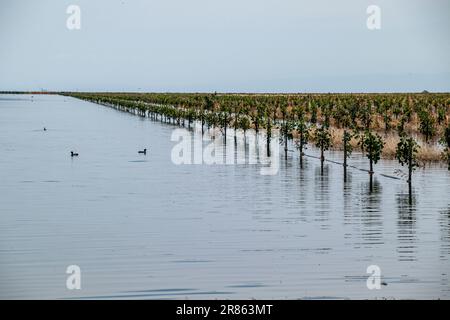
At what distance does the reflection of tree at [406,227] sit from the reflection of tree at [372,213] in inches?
24.6

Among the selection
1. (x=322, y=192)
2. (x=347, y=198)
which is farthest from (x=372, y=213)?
(x=322, y=192)

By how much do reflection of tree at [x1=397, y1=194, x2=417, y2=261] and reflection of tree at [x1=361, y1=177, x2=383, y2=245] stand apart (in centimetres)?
62

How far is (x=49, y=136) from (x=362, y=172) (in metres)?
36.2

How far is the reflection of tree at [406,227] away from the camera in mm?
20750

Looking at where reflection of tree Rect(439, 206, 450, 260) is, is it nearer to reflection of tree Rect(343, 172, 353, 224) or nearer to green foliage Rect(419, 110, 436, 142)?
reflection of tree Rect(343, 172, 353, 224)

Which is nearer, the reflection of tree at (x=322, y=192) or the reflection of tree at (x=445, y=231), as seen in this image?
the reflection of tree at (x=445, y=231)

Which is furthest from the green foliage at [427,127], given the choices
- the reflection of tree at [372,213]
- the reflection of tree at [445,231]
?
the reflection of tree at [445,231]

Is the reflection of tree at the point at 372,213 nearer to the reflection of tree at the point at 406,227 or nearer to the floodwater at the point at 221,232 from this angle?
the floodwater at the point at 221,232

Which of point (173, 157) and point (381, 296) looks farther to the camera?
point (173, 157)

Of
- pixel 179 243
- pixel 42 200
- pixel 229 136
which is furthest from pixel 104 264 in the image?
pixel 229 136

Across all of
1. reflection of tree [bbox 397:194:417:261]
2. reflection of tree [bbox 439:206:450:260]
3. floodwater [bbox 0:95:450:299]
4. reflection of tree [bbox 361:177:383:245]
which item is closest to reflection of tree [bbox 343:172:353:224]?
floodwater [bbox 0:95:450:299]

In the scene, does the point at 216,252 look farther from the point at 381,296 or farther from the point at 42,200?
the point at 42,200

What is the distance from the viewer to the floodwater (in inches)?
695

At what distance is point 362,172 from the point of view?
38.1 metres
